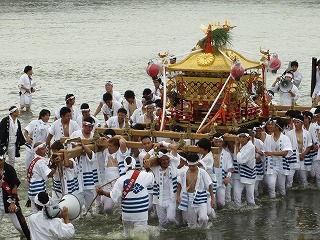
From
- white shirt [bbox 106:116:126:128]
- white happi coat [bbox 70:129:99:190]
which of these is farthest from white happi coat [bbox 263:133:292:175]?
white happi coat [bbox 70:129:99:190]

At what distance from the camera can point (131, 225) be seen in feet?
38.7

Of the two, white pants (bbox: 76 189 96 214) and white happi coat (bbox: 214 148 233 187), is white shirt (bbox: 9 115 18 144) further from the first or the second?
white happi coat (bbox: 214 148 233 187)

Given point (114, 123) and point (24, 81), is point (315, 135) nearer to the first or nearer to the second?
point (114, 123)

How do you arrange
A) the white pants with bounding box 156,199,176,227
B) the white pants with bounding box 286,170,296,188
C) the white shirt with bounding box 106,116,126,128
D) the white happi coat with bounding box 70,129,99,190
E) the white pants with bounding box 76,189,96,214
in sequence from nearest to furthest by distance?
the white pants with bounding box 156,199,176,227, the white happi coat with bounding box 70,129,99,190, the white pants with bounding box 76,189,96,214, the white pants with bounding box 286,170,296,188, the white shirt with bounding box 106,116,126,128

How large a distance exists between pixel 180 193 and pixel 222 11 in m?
44.6

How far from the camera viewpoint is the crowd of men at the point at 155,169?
11.7 meters

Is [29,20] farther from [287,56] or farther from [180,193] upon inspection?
[180,193]

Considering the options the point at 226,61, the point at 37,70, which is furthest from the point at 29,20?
the point at 226,61

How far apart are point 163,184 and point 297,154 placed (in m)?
3.14

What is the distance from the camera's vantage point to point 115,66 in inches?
1251

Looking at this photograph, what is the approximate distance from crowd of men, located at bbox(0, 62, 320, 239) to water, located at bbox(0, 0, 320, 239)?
1.15ft

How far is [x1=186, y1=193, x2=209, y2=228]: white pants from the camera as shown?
40.6 ft

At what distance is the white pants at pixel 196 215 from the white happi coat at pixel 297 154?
2594mm

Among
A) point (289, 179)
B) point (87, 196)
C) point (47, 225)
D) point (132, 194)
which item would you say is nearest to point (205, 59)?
point (289, 179)
